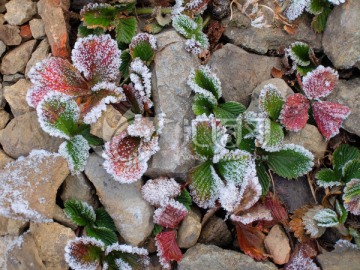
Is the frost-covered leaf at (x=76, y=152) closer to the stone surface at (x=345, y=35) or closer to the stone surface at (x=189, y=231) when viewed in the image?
the stone surface at (x=189, y=231)

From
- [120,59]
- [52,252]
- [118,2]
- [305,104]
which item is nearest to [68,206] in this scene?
[52,252]

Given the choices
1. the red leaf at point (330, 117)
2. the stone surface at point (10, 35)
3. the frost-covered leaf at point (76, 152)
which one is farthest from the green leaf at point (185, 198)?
the stone surface at point (10, 35)

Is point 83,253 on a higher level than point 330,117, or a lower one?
lower

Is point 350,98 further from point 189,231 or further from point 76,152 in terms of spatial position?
point 76,152

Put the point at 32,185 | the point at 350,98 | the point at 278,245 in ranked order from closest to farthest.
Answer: the point at 32,185 < the point at 278,245 < the point at 350,98

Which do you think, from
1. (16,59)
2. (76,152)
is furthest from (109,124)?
(16,59)

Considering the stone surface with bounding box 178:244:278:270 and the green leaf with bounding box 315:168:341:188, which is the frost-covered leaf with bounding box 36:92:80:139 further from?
the green leaf with bounding box 315:168:341:188
